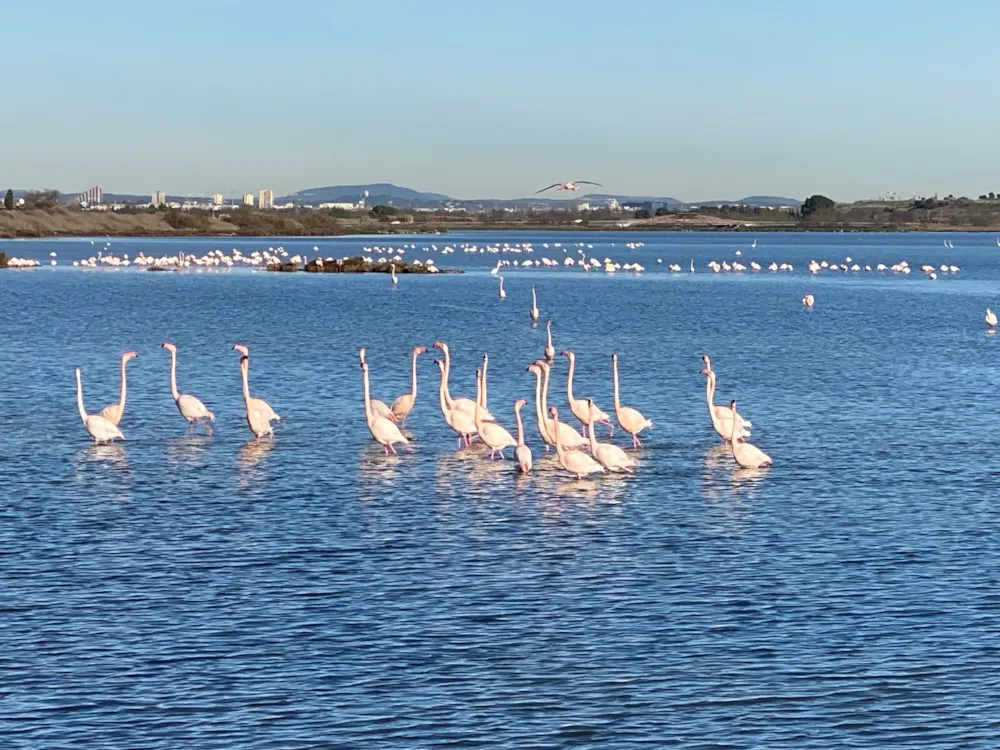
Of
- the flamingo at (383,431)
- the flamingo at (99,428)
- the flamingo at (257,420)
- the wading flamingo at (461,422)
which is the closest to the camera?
the flamingo at (383,431)

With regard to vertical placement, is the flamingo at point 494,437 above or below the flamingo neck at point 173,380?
below

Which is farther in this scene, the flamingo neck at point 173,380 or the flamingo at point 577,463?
the flamingo neck at point 173,380

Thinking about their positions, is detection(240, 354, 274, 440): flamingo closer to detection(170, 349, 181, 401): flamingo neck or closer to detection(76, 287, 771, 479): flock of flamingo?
detection(76, 287, 771, 479): flock of flamingo

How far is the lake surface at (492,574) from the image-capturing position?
38.9 feet

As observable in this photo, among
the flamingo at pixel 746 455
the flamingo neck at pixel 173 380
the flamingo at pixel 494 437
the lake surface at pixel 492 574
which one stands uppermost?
the flamingo neck at pixel 173 380

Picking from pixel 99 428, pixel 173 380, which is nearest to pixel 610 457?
pixel 99 428

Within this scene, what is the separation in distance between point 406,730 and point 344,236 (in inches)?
7352

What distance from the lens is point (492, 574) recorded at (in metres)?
15.9

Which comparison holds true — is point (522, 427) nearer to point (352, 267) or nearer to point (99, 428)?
point (99, 428)

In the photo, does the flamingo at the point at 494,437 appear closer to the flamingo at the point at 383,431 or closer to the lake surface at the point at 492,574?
the lake surface at the point at 492,574

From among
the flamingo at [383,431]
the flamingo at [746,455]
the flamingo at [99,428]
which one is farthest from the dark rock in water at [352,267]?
the flamingo at [746,455]

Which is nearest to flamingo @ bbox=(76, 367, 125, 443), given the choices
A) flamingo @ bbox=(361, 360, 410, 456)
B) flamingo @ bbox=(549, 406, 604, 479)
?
flamingo @ bbox=(361, 360, 410, 456)

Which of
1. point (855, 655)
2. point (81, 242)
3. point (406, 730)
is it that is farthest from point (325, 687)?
point (81, 242)

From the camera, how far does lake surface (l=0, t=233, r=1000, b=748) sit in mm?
11844
